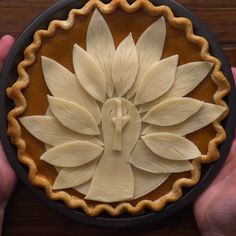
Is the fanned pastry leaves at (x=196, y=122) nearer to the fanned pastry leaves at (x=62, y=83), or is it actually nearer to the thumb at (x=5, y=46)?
the fanned pastry leaves at (x=62, y=83)

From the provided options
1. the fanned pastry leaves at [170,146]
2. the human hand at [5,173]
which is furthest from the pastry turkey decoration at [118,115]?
the human hand at [5,173]

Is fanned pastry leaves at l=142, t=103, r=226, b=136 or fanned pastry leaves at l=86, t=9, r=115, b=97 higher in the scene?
fanned pastry leaves at l=86, t=9, r=115, b=97

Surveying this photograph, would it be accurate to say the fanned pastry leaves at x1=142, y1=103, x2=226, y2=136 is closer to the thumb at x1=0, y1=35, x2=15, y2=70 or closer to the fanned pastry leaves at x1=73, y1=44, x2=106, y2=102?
the fanned pastry leaves at x1=73, y1=44, x2=106, y2=102

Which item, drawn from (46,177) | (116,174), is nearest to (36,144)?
(46,177)

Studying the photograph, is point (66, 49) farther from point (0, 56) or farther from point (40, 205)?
point (40, 205)

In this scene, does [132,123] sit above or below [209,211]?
above

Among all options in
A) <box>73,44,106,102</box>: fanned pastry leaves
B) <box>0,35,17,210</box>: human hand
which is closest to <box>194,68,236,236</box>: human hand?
<box>73,44,106,102</box>: fanned pastry leaves
